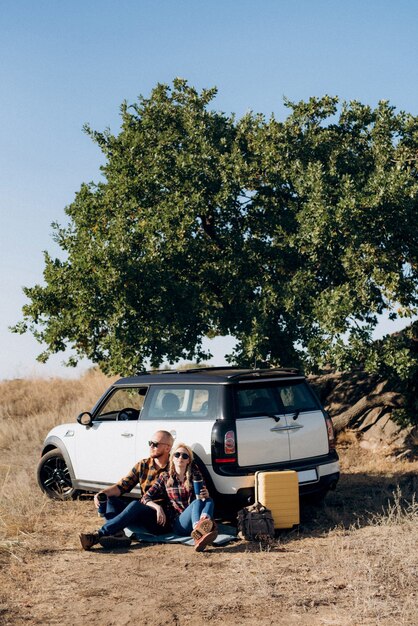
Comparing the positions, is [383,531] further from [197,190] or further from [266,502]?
[197,190]

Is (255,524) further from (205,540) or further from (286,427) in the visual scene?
(286,427)

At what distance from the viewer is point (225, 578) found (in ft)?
24.2

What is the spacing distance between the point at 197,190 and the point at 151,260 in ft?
6.54

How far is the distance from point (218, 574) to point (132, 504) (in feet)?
5.99

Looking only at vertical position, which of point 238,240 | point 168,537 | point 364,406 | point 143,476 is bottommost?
point 168,537

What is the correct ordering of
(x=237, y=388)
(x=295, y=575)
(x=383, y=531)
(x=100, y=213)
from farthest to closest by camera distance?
(x=100, y=213) → (x=237, y=388) → (x=383, y=531) → (x=295, y=575)

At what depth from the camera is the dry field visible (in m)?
6.31

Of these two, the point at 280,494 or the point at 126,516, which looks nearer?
the point at 126,516

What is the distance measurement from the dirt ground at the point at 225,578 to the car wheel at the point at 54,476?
1.55 metres

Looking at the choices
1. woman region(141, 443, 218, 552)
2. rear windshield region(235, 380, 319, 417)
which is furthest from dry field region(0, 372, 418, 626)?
rear windshield region(235, 380, 319, 417)

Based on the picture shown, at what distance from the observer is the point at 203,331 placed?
1731 centimetres

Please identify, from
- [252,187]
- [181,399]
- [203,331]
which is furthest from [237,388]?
[252,187]

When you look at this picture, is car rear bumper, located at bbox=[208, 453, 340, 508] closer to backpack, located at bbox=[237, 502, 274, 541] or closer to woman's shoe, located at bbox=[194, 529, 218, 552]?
backpack, located at bbox=[237, 502, 274, 541]

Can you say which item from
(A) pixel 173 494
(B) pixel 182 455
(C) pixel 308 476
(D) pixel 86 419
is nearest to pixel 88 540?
(A) pixel 173 494
